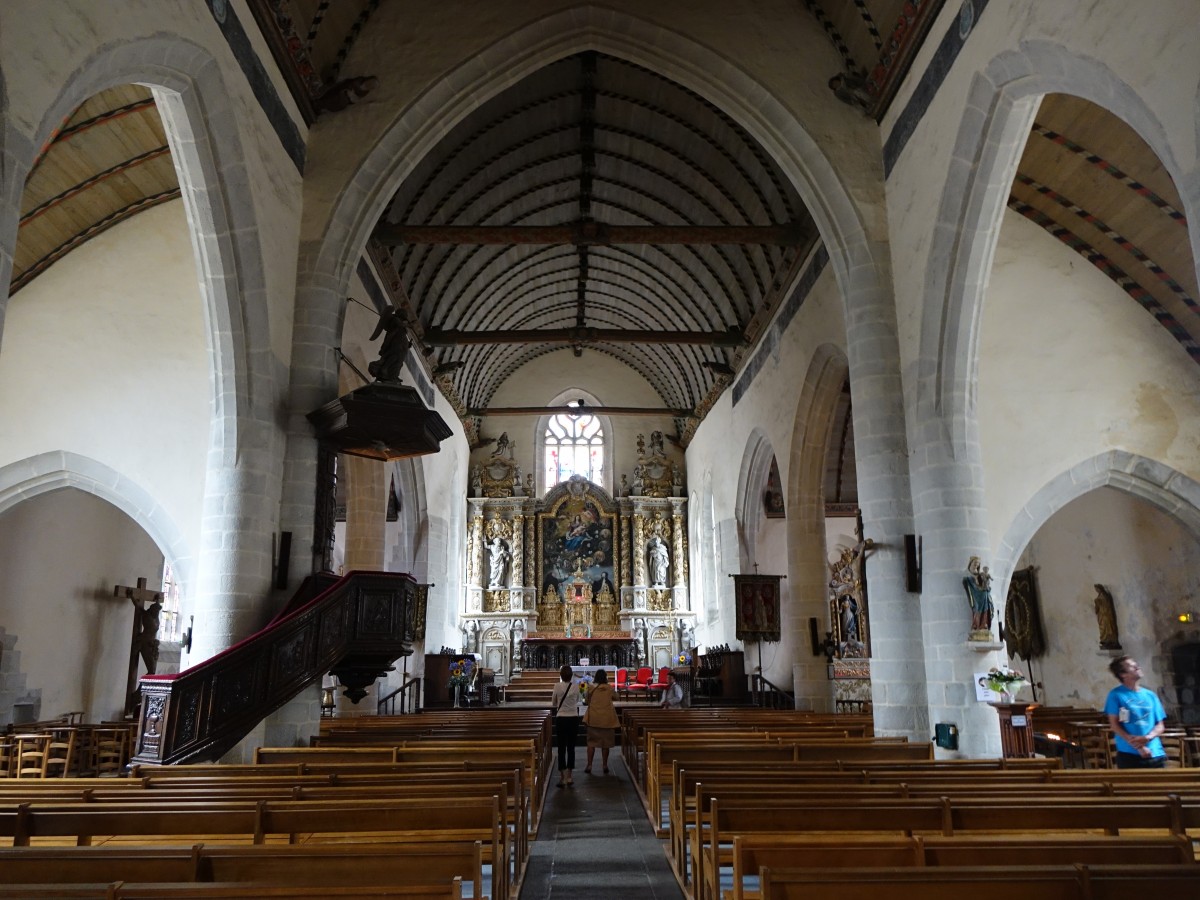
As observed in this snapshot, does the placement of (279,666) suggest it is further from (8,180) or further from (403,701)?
(403,701)

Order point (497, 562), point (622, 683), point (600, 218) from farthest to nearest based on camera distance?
point (497, 562), point (622, 683), point (600, 218)

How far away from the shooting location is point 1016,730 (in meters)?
8.66

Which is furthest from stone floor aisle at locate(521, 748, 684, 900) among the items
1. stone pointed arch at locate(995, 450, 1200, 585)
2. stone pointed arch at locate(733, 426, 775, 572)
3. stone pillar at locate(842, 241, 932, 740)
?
stone pointed arch at locate(733, 426, 775, 572)

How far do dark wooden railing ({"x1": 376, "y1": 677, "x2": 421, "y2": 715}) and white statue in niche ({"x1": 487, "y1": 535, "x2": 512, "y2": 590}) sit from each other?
276 inches

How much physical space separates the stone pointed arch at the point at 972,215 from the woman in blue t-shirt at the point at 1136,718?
11.1ft

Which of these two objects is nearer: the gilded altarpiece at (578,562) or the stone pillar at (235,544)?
the stone pillar at (235,544)

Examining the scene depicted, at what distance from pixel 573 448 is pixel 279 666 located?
18922mm

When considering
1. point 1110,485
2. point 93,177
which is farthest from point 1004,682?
point 93,177

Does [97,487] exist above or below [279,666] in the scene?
above

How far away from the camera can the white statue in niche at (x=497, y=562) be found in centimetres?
2386

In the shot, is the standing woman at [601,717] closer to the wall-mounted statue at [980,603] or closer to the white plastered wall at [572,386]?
the wall-mounted statue at [980,603]

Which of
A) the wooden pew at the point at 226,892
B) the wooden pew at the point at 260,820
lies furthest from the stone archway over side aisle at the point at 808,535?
the wooden pew at the point at 226,892

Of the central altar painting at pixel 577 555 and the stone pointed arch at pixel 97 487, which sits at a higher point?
the central altar painting at pixel 577 555

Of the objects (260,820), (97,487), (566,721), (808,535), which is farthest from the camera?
(808,535)
